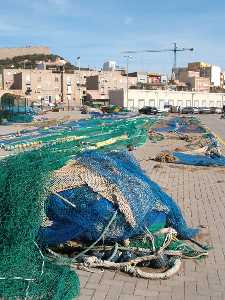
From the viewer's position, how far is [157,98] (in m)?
96.9

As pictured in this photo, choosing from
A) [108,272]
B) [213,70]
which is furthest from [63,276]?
[213,70]

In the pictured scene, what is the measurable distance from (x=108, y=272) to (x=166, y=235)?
3.44ft

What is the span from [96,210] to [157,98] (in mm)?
91642

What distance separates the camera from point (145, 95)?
93.6 meters

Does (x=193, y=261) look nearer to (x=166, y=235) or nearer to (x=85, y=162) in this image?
(x=166, y=235)

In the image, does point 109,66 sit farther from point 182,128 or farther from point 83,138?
point 83,138

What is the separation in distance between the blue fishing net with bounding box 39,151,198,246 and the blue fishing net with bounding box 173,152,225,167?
30.8 feet

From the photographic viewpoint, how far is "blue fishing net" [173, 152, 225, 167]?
16.0 m

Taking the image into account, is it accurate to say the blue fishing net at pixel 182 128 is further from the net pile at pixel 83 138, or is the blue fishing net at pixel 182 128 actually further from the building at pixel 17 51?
the building at pixel 17 51

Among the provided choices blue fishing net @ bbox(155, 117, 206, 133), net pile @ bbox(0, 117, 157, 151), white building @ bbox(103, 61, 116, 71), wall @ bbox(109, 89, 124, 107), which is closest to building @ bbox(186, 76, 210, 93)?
white building @ bbox(103, 61, 116, 71)

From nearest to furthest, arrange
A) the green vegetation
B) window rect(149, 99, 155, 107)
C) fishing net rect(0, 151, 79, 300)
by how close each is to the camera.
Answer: fishing net rect(0, 151, 79, 300) < window rect(149, 99, 155, 107) < the green vegetation

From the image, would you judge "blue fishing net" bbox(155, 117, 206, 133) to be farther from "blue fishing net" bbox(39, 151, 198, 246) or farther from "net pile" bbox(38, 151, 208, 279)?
"net pile" bbox(38, 151, 208, 279)

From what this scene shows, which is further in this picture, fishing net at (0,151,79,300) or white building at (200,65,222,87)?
white building at (200,65,222,87)

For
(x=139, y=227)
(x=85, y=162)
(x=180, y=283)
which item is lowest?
(x=180, y=283)
